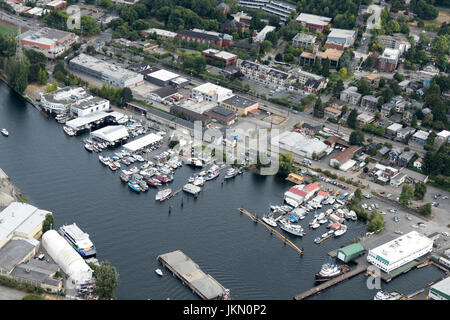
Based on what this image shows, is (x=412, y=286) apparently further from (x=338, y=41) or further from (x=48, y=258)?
(x=338, y=41)

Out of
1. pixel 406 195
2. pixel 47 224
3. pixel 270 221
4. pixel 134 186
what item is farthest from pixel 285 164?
pixel 47 224

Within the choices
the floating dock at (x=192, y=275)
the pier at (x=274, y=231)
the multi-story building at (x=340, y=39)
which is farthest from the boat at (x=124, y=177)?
the multi-story building at (x=340, y=39)

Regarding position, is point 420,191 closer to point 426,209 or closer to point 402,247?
point 426,209

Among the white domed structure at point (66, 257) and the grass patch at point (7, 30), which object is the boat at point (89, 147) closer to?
the white domed structure at point (66, 257)

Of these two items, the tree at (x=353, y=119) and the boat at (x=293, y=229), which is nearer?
the boat at (x=293, y=229)

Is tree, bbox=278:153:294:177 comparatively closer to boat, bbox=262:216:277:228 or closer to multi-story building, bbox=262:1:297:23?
boat, bbox=262:216:277:228

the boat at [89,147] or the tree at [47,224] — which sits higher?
the tree at [47,224]
